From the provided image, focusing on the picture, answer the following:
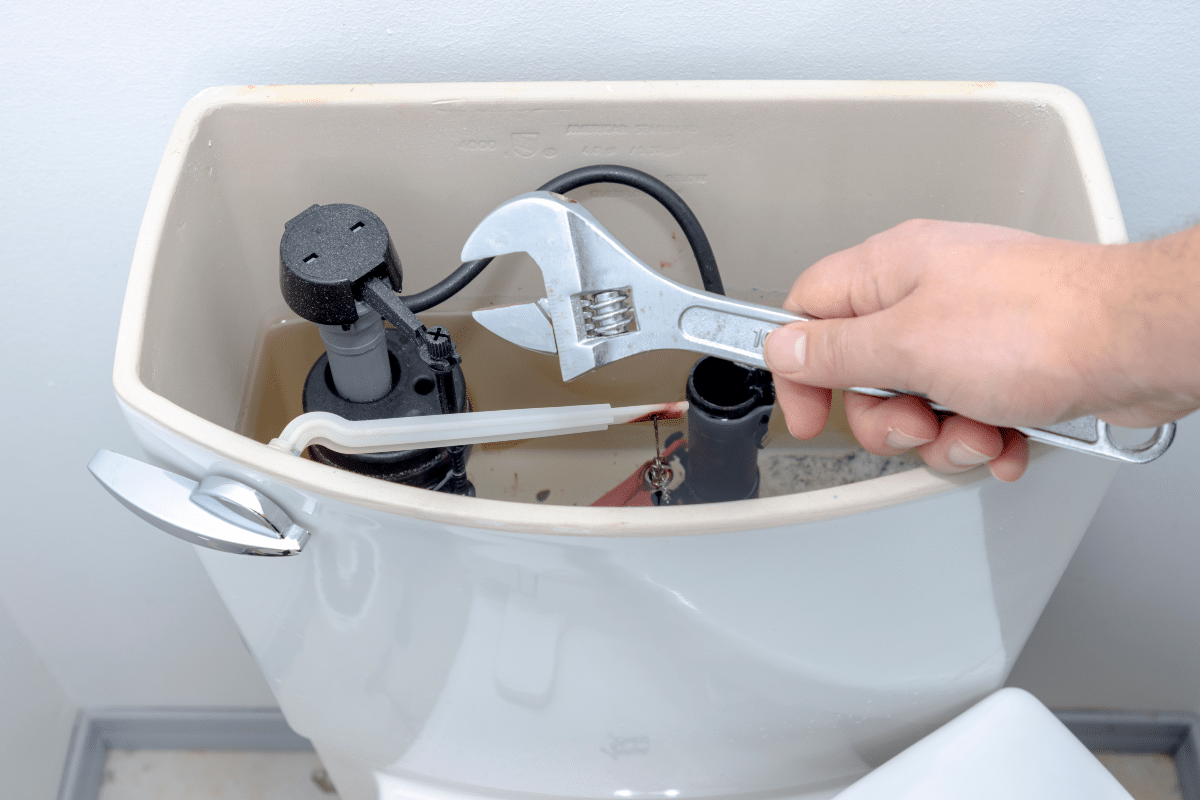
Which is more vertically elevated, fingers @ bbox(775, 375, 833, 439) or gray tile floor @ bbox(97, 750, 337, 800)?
fingers @ bbox(775, 375, 833, 439)

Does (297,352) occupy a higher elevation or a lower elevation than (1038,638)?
higher

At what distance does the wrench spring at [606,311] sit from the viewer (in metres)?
0.39

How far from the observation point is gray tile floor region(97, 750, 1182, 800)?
3.05ft

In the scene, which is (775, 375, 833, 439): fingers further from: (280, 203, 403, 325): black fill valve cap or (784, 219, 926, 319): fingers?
(280, 203, 403, 325): black fill valve cap

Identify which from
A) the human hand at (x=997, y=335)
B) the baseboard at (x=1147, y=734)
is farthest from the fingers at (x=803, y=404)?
the baseboard at (x=1147, y=734)

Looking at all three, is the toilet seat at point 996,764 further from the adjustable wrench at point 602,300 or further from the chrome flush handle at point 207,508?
the chrome flush handle at point 207,508

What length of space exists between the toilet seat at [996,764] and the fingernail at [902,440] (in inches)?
7.6

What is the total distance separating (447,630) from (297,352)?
0.24 m

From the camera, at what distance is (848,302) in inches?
15.4

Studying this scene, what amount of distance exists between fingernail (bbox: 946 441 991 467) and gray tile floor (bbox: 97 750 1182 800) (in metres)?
0.77

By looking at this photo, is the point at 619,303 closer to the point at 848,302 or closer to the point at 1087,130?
the point at 848,302

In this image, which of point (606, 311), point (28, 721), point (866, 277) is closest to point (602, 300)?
point (606, 311)

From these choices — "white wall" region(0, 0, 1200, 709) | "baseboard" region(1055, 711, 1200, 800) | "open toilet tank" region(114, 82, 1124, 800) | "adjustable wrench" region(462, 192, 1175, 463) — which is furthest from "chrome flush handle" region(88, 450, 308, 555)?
"baseboard" region(1055, 711, 1200, 800)

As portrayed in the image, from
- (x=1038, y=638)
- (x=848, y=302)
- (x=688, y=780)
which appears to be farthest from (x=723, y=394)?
(x=1038, y=638)
